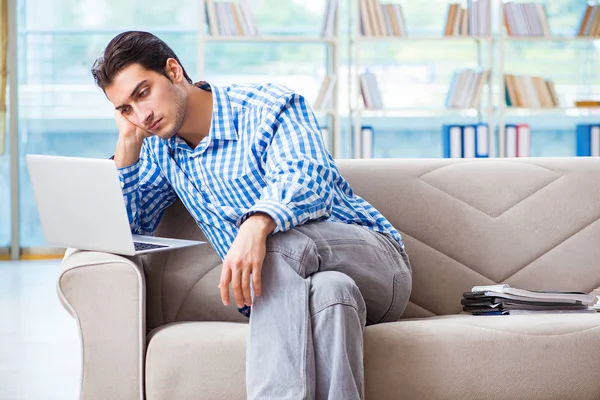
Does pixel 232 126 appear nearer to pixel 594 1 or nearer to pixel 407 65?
pixel 407 65

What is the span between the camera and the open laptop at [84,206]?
1791 mm

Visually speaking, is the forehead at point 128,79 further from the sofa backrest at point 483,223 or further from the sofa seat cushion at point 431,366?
the sofa seat cushion at point 431,366

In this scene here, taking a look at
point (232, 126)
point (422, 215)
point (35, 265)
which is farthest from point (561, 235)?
point (35, 265)

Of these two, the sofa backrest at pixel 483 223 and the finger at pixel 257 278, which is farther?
the sofa backrest at pixel 483 223

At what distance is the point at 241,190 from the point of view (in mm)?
1966

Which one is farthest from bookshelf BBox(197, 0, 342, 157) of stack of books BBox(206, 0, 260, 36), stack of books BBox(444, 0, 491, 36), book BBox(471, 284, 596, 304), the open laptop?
book BBox(471, 284, 596, 304)

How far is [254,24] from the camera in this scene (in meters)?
5.15

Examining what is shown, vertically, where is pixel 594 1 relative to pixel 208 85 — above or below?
above

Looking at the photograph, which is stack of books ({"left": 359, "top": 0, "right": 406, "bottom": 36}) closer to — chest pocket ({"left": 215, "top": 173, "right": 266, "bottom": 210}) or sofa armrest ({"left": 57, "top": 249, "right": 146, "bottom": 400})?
chest pocket ({"left": 215, "top": 173, "right": 266, "bottom": 210})

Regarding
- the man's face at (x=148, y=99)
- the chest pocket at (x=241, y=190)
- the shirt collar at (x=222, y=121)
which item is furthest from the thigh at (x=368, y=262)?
the man's face at (x=148, y=99)

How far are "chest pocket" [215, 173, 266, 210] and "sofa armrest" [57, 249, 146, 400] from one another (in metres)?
0.31

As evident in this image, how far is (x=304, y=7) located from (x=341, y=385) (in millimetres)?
4765

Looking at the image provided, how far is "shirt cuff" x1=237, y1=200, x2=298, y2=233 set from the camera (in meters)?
1.64

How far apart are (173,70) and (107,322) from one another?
63 cm
